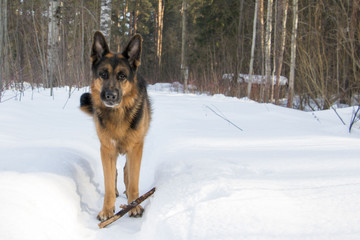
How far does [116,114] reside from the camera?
291 centimetres

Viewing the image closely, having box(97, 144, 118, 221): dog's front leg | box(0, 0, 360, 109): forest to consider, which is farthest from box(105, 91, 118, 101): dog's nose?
box(0, 0, 360, 109): forest

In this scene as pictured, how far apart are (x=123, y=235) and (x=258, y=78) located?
1582 centimetres

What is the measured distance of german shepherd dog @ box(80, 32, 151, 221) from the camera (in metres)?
2.81

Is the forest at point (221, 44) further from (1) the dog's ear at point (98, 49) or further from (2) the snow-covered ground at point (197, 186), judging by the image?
(1) the dog's ear at point (98, 49)

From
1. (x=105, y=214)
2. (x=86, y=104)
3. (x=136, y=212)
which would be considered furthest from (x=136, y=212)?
(x=86, y=104)

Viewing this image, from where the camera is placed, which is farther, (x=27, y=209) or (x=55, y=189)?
(x=55, y=189)

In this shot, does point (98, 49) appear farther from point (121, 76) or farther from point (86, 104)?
→ point (86, 104)

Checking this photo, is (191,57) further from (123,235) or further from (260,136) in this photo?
(123,235)

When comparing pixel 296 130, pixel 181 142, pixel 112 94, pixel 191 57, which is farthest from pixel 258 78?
pixel 112 94

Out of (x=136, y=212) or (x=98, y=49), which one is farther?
(x=98, y=49)

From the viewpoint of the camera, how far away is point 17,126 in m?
4.25

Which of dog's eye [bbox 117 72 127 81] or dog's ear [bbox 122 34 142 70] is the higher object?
dog's ear [bbox 122 34 142 70]

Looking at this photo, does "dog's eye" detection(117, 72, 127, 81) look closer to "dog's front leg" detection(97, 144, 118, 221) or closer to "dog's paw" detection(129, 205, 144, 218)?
"dog's front leg" detection(97, 144, 118, 221)

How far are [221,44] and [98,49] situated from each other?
19.1 metres
